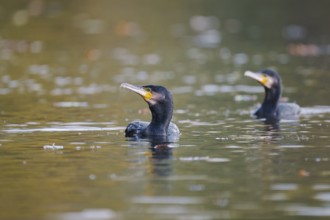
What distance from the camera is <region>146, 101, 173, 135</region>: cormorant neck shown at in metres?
21.8

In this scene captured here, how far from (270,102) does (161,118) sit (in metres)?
5.24

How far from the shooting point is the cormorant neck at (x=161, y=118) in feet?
71.7

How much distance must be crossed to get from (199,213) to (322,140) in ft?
24.0

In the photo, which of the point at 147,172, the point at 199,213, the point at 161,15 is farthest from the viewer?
the point at 161,15

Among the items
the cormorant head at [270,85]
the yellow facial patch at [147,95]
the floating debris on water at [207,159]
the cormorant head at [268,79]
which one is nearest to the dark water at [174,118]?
the floating debris on water at [207,159]

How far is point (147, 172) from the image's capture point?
1717 cm

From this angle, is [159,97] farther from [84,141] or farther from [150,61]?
[150,61]

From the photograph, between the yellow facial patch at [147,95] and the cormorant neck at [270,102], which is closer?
the yellow facial patch at [147,95]

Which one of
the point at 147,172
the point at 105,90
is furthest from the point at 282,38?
the point at 147,172

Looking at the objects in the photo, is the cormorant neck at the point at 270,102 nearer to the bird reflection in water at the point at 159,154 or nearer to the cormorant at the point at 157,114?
the cormorant at the point at 157,114

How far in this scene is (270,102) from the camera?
86.9 ft

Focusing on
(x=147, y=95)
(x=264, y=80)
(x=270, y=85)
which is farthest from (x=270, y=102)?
(x=147, y=95)

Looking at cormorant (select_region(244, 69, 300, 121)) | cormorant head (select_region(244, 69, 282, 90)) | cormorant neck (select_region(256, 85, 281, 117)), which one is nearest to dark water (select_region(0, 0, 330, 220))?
cormorant (select_region(244, 69, 300, 121))

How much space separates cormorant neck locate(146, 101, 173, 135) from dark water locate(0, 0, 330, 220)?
0.50 meters
